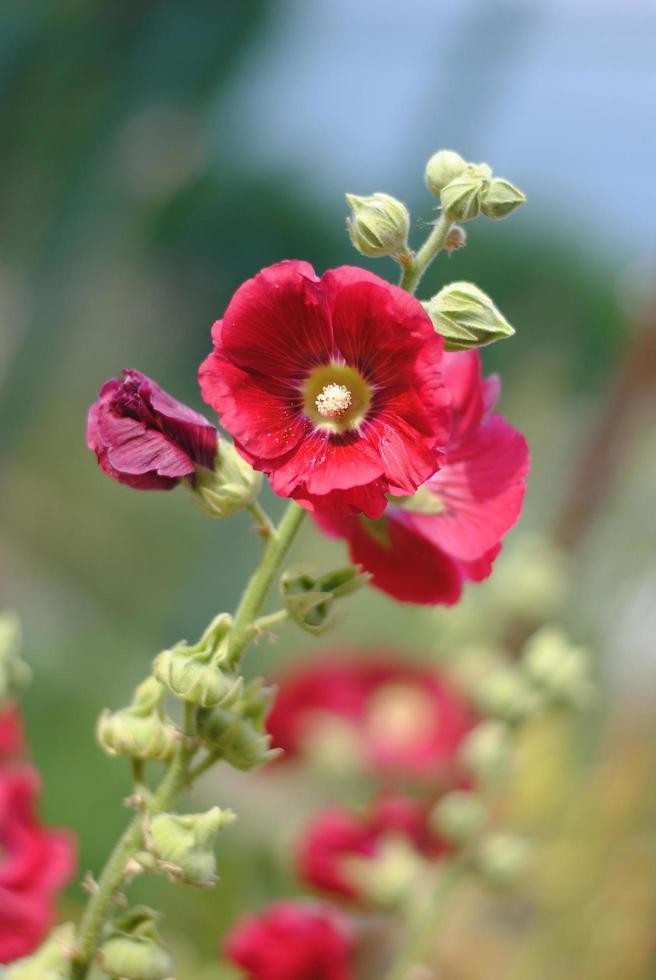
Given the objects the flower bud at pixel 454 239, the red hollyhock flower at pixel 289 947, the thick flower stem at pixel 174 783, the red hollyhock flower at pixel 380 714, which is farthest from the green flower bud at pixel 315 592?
the red hollyhock flower at pixel 380 714

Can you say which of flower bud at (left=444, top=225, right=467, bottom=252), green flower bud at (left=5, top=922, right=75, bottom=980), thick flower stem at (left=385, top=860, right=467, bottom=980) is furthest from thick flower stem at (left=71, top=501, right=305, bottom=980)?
thick flower stem at (left=385, top=860, right=467, bottom=980)

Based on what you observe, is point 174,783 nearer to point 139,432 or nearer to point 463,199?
point 139,432

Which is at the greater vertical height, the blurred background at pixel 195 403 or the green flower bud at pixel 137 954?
the blurred background at pixel 195 403

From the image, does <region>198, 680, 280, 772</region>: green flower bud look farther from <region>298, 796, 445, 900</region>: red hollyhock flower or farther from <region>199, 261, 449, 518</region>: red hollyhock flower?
<region>298, 796, 445, 900</region>: red hollyhock flower

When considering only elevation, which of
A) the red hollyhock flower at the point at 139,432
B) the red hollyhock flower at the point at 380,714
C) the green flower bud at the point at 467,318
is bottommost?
the red hollyhock flower at the point at 139,432

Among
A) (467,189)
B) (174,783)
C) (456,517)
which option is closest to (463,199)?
(467,189)

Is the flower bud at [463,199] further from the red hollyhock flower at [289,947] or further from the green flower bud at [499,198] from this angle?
the red hollyhock flower at [289,947]

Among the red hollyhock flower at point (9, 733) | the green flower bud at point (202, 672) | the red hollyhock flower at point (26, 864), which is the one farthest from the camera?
the red hollyhock flower at point (9, 733)
